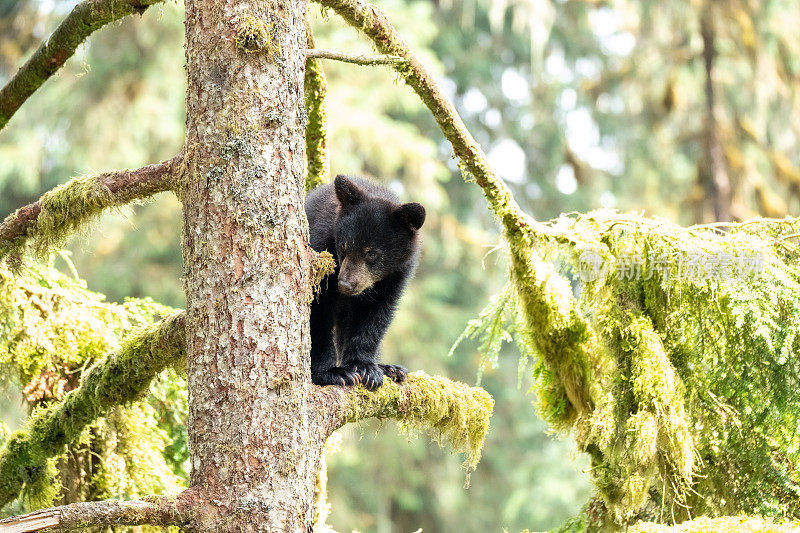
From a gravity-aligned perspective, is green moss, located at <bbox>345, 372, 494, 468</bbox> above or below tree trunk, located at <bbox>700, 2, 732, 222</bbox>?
below

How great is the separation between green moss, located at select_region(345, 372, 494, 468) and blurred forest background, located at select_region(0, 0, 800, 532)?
5.51 meters

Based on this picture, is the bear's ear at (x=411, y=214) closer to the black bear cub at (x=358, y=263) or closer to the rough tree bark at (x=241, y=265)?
the black bear cub at (x=358, y=263)

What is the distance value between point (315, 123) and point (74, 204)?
1486mm

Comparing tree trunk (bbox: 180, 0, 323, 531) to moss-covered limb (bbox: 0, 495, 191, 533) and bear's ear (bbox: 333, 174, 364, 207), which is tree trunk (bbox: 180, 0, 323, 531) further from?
bear's ear (bbox: 333, 174, 364, 207)

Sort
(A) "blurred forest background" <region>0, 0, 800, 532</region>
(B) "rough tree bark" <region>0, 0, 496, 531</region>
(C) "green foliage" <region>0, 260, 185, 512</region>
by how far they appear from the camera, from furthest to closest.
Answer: (A) "blurred forest background" <region>0, 0, 800, 532</region>
(C) "green foliage" <region>0, 260, 185, 512</region>
(B) "rough tree bark" <region>0, 0, 496, 531</region>

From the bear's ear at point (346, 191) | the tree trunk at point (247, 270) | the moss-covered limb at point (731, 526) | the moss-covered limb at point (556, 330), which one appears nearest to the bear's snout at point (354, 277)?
the bear's ear at point (346, 191)

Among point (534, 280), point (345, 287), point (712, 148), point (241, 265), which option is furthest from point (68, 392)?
point (712, 148)

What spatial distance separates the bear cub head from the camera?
164 inches

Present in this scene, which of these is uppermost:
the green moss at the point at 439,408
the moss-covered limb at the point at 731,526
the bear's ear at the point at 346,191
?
the bear's ear at the point at 346,191

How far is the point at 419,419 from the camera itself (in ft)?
10.8

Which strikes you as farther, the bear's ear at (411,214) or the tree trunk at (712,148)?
the tree trunk at (712,148)

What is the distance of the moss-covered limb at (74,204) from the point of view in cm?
251

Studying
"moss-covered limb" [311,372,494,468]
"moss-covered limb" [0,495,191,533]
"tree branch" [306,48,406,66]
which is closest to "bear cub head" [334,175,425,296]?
"moss-covered limb" [311,372,494,468]

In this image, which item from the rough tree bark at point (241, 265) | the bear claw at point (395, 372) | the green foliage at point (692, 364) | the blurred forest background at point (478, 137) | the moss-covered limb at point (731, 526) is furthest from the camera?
the blurred forest background at point (478, 137)
